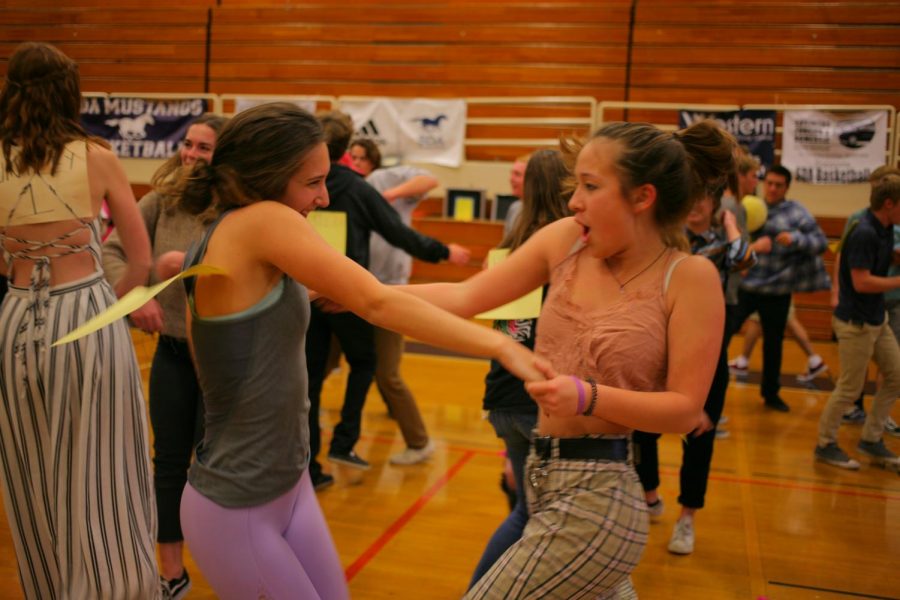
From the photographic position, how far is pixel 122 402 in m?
2.49

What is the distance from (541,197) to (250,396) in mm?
1506

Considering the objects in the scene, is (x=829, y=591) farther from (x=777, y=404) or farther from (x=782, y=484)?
(x=777, y=404)

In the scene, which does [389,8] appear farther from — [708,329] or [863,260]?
[708,329]

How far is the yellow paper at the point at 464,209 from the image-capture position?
10141 mm

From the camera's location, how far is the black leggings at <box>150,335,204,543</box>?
3.17m

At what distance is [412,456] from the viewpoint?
5.14m

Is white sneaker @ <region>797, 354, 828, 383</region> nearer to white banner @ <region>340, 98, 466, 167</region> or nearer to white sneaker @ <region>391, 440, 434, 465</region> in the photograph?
white sneaker @ <region>391, 440, 434, 465</region>

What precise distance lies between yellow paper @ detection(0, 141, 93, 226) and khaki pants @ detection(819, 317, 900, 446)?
4.34 meters

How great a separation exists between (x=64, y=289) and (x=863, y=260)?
4279mm

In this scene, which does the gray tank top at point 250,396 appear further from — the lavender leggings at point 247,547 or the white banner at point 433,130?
the white banner at point 433,130

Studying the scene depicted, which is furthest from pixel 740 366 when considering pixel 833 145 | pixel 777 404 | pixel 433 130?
pixel 433 130

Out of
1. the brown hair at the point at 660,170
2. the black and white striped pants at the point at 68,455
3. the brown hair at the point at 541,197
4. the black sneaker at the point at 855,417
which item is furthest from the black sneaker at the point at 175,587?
the black sneaker at the point at 855,417

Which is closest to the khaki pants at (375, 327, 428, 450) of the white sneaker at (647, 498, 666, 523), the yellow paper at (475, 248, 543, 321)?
the white sneaker at (647, 498, 666, 523)

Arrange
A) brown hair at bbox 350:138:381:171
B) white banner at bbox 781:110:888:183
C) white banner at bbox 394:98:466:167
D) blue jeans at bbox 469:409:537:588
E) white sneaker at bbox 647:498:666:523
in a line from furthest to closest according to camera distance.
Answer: white banner at bbox 394:98:466:167, white banner at bbox 781:110:888:183, brown hair at bbox 350:138:381:171, white sneaker at bbox 647:498:666:523, blue jeans at bbox 469:409:537:588
